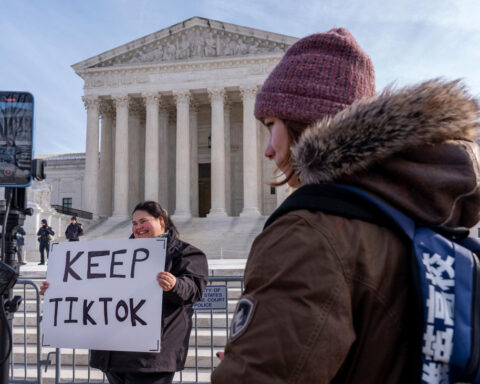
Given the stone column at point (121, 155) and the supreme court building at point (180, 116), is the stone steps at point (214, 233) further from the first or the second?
the stone column at point (121, 155)

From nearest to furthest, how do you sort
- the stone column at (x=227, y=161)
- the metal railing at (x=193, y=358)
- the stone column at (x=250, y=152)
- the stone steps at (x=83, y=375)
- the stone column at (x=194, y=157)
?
1. the metal railing at (x=193, y=358)
2. the stone steps at (x=83, y=375)
3. the stone column at (x=250, y=152)
4. the stone column at (x=227, y=161)
5. the stone column at (x=194, y=157)

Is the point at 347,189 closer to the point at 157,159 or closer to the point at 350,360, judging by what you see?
the point at 350,360

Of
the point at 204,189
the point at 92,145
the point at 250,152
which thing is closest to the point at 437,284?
the point at 250,152

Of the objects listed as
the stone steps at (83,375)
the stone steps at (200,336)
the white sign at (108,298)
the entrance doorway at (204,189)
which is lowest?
the stone steps at (83,375)

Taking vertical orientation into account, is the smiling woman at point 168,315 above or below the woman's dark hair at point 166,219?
below

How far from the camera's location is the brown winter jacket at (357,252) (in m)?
1.20

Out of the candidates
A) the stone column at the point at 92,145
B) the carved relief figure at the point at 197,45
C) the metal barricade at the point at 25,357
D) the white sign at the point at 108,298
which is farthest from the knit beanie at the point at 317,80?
the stone column at the point at 92,145

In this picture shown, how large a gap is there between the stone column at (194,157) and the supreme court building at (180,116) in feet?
0.27

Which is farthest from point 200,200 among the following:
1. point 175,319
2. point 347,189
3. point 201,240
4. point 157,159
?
point 347,189

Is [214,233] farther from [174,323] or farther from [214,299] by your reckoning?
[174,323]

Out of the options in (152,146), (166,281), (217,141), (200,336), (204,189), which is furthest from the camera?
(204,189)

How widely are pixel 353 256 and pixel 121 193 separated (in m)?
35.3

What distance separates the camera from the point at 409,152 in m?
1.43

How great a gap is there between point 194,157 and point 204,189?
13.1 feet
